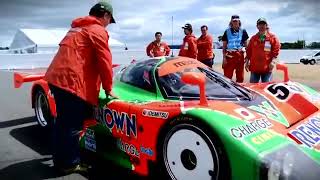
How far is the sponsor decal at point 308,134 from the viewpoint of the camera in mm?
3205

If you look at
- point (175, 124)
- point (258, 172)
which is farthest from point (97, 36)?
point (258, 172)

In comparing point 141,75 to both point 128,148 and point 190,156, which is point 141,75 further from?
point 190,156

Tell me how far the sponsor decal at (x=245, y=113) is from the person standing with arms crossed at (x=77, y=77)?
4.05ft

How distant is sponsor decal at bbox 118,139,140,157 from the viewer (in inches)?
141

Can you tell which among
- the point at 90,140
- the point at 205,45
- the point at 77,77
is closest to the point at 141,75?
the point at 77,77

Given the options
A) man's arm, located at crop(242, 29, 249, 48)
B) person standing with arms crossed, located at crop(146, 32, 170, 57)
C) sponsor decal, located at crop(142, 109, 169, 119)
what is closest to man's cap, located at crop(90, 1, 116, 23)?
sponsor decal, located at crop(142, 109, 169, 119)

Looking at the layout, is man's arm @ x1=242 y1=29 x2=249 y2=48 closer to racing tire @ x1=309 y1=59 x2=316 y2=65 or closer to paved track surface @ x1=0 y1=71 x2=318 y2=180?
paved track surface @ x1=0 y1=71 x2=318 y2=180

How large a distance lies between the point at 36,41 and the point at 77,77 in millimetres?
29116

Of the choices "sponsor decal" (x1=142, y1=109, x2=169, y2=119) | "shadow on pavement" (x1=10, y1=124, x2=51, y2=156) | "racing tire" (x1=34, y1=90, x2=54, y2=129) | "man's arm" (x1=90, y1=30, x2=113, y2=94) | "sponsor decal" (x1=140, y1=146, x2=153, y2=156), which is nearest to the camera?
"sponsor decal" (x1=142, y1=109, x2=169, y2=119)

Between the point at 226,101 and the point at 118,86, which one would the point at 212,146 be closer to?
the point at 226,101

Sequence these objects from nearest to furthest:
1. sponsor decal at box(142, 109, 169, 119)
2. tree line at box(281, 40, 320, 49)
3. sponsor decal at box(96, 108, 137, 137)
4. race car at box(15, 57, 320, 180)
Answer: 1. race car at box(15, 57, 320, 180)
2. sponsor decal at box(142, 109, 169, 119)
3. sponsor decal at box(96, 108, 137, 137)
4. tree line at box(281, 40, 320, 49)

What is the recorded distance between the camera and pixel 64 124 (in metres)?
3.83

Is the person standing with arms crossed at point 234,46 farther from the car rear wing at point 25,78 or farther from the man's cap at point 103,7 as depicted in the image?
the man's cap at point 103,7

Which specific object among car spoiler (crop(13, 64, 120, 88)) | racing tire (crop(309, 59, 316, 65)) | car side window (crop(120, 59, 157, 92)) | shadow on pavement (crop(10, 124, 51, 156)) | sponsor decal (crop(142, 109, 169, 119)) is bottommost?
racing tire (crop(309, 59, 316, 65))
